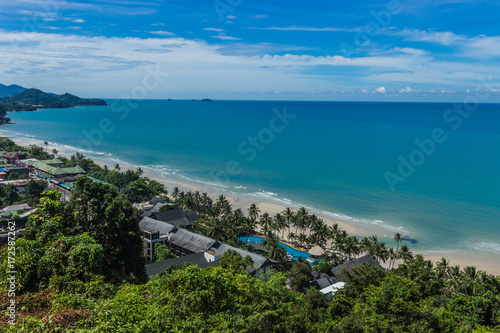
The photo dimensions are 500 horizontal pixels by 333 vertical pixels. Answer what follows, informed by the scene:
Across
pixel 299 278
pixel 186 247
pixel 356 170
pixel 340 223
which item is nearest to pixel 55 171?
pixel 186 247

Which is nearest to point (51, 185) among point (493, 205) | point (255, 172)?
point (255, 172)

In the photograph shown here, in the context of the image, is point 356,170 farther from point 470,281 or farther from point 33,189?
point 33,189

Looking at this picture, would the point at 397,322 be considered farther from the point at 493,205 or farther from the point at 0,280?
the point at 493,205

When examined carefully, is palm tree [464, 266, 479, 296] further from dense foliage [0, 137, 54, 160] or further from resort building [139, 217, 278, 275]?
dense foliage [0, 137, 54, 160]

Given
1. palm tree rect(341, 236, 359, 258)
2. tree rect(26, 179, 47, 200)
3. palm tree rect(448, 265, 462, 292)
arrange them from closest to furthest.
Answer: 1. palm tree rect(448, 265, 462, 292)
2. palm tree rect(341, 236, 359, 258)
3. tree rect(26, 179, 47, 200)

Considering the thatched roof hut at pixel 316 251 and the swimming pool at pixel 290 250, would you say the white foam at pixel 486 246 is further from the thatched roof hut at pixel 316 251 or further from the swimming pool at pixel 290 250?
the swimming pool at pixel 290 250

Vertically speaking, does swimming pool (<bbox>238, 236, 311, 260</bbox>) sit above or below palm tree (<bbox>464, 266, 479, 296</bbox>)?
below

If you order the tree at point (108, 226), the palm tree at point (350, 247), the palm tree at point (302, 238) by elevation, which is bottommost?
the palm tree at point (302, 238)

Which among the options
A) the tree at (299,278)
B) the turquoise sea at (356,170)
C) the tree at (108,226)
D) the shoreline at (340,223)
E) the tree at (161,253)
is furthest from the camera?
the turquoise sea at (356,170)

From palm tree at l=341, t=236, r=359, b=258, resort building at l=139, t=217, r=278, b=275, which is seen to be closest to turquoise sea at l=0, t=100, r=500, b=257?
palm tree at l=341, t=236, r=359, b=258

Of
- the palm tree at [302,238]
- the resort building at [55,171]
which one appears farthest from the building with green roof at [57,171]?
the palm tree at [302,238]

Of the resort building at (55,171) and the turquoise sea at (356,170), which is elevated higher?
the turquoise sea at (356,170)
